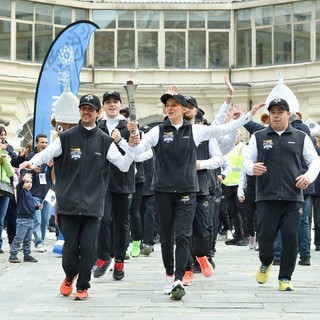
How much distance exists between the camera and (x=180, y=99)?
396 inches


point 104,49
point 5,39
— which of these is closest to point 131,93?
point 5,39

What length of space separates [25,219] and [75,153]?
480cm

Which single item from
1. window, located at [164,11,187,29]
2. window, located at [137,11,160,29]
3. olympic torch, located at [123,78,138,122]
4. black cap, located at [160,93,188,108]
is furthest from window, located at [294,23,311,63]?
olympic torch, located at [123,78,138,122]

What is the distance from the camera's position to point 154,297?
9.62 m

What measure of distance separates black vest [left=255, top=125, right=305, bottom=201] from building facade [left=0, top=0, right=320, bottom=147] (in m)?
27.8

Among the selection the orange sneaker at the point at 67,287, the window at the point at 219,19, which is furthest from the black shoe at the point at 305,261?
the window at the point at 219,19

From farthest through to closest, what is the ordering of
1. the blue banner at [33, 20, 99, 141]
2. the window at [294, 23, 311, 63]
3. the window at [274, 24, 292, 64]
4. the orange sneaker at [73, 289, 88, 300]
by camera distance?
the window at [274, 24, 292, 64] → the window at [294, 23, 311, 63] → the blue banner at [33, 20, 99, 141] → the orange sneaker at [73, 289, 88, 300]

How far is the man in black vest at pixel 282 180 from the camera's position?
10188 millimetres

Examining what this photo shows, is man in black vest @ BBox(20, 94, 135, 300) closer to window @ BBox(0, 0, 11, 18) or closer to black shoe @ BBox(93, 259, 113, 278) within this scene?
black shoe @ BBox(93, 259, 113, 278)

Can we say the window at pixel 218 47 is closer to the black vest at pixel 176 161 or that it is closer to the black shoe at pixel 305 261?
the black shoe at pixel 305 261

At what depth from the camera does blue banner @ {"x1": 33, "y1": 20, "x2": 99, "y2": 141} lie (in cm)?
1723

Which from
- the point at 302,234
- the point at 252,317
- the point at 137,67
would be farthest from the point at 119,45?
the point at 252,317

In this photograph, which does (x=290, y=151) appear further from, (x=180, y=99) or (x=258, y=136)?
(x=180, y=99)

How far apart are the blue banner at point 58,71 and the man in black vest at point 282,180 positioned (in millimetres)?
7232
